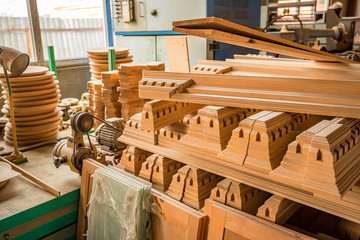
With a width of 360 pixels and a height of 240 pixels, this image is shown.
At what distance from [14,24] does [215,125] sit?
4627mm

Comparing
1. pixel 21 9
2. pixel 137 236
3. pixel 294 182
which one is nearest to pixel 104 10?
pixel 21 9

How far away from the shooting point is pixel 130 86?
2.55 metres

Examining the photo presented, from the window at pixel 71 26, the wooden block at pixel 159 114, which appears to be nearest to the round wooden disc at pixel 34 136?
the wooden block at pixel 159 114

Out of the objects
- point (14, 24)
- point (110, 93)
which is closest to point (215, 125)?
point (110, 93)

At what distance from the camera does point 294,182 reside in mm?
1137

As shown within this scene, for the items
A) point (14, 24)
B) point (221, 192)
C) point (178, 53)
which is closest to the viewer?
point (221, 192)

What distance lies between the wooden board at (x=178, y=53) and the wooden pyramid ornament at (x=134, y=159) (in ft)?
6.09

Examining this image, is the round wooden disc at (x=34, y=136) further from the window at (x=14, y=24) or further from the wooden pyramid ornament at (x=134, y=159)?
the window at (x=14, y=24)

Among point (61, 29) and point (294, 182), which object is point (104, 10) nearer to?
point (61, 29)

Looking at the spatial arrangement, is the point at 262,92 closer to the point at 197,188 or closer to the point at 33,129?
the point at 197,188

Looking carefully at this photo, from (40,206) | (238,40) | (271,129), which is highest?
(238,40)

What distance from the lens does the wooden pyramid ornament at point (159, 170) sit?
1.77m

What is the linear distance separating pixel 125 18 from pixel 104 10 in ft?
5.99

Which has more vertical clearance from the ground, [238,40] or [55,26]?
[55,26]
